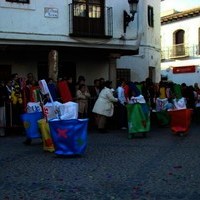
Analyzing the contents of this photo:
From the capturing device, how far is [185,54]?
3669cm

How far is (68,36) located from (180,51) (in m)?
19.7

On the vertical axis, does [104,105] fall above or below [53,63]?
below

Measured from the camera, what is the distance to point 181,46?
37.4 m

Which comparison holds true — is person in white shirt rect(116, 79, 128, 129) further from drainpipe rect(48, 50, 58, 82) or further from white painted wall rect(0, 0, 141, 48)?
white painted wall rect(0, 0, 141, 48)

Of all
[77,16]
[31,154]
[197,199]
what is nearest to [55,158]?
[31,154]

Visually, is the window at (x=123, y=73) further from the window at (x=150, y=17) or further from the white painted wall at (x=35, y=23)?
the white painted wall at (x=35, y=23)

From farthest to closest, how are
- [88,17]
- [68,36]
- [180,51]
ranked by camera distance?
[180,51] < [88,17] < [68,36]

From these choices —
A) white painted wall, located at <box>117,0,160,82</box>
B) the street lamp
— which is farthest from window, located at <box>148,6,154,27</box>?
the street lamp

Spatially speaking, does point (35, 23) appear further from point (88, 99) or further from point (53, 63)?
point (88, 99)

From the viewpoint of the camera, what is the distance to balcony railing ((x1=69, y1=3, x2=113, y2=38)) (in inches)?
756

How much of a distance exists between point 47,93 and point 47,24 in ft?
28.0

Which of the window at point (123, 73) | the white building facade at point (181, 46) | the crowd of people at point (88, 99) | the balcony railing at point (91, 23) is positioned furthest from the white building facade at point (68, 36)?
the white building facade at point (181, 46)

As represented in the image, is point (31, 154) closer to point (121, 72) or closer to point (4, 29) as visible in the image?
point (4, 29)

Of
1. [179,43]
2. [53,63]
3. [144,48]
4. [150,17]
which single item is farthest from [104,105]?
[179,43]
